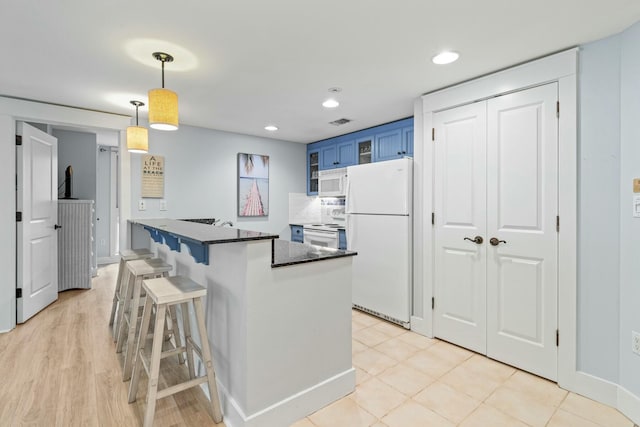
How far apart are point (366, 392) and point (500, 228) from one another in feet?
5.03

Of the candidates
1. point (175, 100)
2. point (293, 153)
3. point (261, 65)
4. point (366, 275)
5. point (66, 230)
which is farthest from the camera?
point (293, 153)

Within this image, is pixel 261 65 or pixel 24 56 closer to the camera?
pixel 24 56

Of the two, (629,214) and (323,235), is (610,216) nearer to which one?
(629,214)

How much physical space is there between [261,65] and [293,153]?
2.70 meters

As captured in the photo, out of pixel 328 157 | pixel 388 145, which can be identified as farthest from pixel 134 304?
pixel 328 157

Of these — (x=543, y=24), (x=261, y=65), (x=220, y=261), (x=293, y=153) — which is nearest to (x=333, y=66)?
(x=261, y=65)

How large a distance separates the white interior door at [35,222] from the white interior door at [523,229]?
4248 mm

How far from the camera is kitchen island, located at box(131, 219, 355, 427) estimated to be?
1571mm

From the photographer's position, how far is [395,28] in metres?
1.78

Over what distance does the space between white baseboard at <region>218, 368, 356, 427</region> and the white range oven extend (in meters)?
2.08

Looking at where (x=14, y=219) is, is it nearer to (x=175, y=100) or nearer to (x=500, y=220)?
(x=175, y=100)

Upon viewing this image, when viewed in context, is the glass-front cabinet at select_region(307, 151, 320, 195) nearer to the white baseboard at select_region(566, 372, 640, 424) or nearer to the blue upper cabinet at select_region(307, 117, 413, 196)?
the blue upper cabinet at select_region(307, 117, 413, 196)

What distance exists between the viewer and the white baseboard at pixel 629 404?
5.54 ft

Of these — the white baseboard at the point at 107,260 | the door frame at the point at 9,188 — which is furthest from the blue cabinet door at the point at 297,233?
the white baseboard at the point at 107,260
